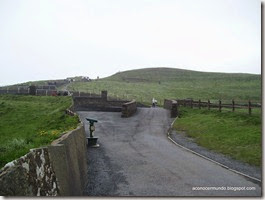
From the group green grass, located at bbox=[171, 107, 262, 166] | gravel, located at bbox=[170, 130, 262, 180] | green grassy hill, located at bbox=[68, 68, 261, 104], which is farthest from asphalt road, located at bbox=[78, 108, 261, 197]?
green grassy hill, located at bbox=[68, 68, 261, 104]

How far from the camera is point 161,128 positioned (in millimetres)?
27234

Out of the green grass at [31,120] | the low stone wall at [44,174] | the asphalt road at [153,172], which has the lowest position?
the asphalt road at [153,172]

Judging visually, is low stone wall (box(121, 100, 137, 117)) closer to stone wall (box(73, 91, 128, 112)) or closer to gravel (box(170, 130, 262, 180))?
stone wall (box(73, 91, 128, 112))

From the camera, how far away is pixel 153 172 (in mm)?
13742

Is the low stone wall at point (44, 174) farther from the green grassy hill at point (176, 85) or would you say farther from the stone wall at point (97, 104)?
the green grassy hill at point (176, 85)

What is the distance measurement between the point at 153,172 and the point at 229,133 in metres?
9.63

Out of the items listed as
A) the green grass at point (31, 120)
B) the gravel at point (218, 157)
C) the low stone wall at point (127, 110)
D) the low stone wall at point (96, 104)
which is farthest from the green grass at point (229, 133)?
the low stone wall at point (96, 104)

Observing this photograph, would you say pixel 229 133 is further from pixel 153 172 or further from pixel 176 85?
pixel 176 85

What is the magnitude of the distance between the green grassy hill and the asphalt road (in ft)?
148

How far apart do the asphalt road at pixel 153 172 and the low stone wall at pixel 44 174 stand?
1620 mm

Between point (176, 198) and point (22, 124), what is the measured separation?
21062 mm

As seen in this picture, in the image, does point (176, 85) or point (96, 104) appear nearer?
point (96, 104)

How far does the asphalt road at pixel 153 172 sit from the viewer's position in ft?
37.0

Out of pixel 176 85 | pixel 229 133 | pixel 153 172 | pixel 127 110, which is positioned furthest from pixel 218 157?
pixel 176 85
